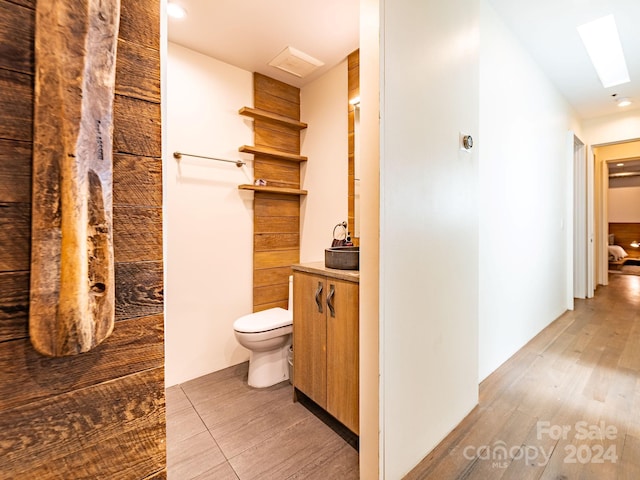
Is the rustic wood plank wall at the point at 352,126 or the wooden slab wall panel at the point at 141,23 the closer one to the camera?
the wooden slab wall panel at the point at 141,23

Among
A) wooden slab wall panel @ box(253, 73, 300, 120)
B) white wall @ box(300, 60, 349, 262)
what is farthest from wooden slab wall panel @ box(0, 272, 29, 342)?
wooden slab wall panel @ box(253, 73, 300, 120)

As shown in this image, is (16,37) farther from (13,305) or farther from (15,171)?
(13,305)

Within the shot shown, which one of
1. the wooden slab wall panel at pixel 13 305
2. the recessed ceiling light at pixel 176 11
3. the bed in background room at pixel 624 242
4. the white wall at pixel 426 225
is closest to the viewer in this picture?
the wooden slab wall panel at pixel 13 305

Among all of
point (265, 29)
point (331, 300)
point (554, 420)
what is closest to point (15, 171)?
point (331, 300)

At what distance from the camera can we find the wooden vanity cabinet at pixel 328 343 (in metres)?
1.47

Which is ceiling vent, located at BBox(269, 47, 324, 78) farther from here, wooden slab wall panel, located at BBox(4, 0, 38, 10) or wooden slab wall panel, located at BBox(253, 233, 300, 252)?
wooden slab wall panel, located at BBox(4, 0, 38, 10)

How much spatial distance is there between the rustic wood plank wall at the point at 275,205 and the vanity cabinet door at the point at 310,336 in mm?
922

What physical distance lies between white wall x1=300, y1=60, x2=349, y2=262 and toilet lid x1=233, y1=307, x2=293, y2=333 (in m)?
0.69

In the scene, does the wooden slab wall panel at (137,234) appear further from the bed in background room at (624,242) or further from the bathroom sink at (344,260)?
the bed in background room at (624,242)

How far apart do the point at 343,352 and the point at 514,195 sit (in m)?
2.04

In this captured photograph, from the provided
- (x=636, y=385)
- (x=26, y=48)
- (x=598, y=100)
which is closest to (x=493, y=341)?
(x=636, y=385)

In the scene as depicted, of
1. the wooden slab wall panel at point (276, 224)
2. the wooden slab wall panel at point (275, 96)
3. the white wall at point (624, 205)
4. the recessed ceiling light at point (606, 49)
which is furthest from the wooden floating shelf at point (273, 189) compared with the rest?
the white wall at point (624, 205)

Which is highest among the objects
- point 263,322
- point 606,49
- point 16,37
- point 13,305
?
point 606,49

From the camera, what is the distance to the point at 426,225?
4.66 feet
